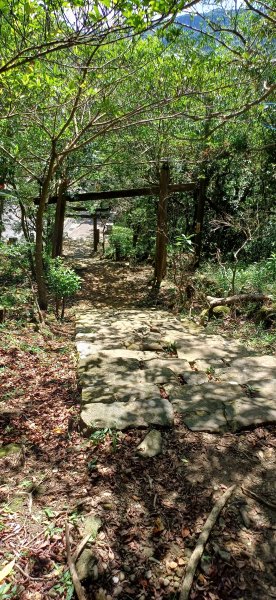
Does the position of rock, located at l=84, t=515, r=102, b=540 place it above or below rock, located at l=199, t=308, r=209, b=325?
above

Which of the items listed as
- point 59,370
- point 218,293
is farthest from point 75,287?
point 218,293

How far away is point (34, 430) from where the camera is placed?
8.76 feet

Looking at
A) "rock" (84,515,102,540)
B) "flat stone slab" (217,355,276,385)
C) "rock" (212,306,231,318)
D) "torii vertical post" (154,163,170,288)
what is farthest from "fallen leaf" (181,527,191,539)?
"torii vertical post" (154,163,170,288)

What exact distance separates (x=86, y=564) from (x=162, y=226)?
806 centimetres

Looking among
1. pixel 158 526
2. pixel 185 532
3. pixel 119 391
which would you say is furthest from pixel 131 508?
pixel 119 391

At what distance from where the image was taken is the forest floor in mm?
1512

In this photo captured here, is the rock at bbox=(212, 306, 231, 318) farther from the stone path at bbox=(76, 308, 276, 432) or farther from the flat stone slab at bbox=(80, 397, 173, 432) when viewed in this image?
the flat stone slab at bbox=(80, 397, 173, 432)

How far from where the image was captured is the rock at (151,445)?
2219 millimetres

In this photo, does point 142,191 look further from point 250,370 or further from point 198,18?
point 250,370

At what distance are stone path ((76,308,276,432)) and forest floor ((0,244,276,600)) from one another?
13 centimetres

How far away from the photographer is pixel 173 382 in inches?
122

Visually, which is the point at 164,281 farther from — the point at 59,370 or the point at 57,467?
the point at 57,467

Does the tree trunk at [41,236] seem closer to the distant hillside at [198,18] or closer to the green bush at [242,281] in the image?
the distant hillside at [198,18]

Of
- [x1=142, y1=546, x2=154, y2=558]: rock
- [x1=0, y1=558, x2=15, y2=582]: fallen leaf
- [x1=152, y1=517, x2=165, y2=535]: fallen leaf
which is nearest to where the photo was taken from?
[x1=0, y1=558, x2=15, y2=582]: fallen leaf
